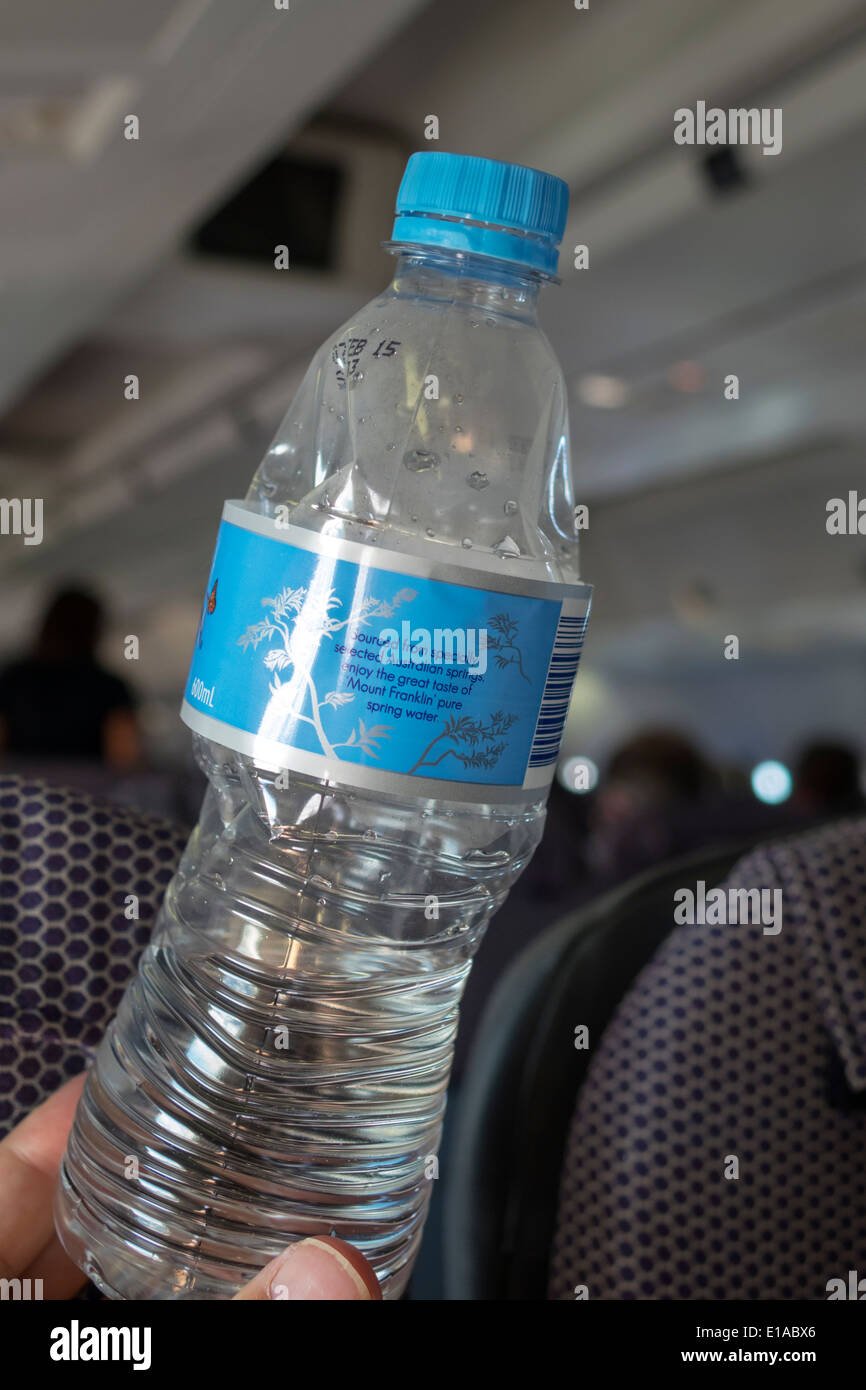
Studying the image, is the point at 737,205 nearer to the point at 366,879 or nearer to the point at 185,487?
the point at 366,879

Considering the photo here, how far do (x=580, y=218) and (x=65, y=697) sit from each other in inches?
126

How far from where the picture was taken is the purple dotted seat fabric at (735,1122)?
4.62 ft

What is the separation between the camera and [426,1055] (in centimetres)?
Result: 126

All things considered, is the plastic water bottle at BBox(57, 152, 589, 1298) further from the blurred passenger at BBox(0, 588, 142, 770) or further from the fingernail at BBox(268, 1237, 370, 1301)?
the blurred passenger at BBox(0, 588, 142, 770)

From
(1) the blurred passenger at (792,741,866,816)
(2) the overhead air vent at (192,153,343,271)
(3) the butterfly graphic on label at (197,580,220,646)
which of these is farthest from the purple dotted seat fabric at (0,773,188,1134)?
(2) the overhead air vent at (192,153,343,271)

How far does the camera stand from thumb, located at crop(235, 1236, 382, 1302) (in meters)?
0.85

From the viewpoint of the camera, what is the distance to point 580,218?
530 cm

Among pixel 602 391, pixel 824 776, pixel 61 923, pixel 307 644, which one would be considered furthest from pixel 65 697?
pixel 307 644

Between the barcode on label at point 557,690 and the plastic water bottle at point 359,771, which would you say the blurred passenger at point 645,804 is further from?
the barcode on label at point 557,690

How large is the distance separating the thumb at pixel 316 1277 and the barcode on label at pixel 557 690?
1.24 ft

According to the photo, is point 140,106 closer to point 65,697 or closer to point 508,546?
point 65,697

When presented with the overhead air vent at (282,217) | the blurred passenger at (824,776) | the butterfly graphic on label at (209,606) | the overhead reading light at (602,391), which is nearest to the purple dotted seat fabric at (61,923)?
the butterfly graphic on label at (209,606)

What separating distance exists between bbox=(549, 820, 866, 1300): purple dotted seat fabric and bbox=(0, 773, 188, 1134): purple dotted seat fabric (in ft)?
1.95

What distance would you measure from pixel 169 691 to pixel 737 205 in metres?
18.5
